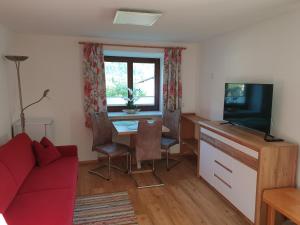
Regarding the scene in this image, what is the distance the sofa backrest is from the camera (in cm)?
201

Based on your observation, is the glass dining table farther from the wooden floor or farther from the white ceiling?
the white ceiling

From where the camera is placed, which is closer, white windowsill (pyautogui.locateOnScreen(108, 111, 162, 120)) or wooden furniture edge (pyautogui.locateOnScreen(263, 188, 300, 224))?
wooden furniture edge (pyautogui.locateOnScreen(263, 188, 300, 224))

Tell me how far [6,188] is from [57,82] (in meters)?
2.33

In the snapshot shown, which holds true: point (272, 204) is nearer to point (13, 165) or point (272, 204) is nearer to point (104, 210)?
point (104, 210)

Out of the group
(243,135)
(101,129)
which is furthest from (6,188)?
(243,135)

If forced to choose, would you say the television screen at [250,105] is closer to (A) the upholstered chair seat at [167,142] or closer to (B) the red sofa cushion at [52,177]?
(A) the upholstered chair seat at [167,142]

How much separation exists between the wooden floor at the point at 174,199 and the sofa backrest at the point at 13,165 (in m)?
0.91

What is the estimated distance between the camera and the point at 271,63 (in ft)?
9.14

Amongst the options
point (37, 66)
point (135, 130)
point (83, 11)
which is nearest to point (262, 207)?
point (135, 130)

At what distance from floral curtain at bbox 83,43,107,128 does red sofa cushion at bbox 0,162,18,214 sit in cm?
186

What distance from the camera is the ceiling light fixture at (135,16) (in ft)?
8.03

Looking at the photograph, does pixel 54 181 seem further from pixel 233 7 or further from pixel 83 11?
pixel 233 7

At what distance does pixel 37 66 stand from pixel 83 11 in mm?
1809

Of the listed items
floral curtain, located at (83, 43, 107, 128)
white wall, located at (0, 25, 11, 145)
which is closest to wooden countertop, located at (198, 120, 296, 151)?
floral curtain, located at (83, 43, 107, 128)
